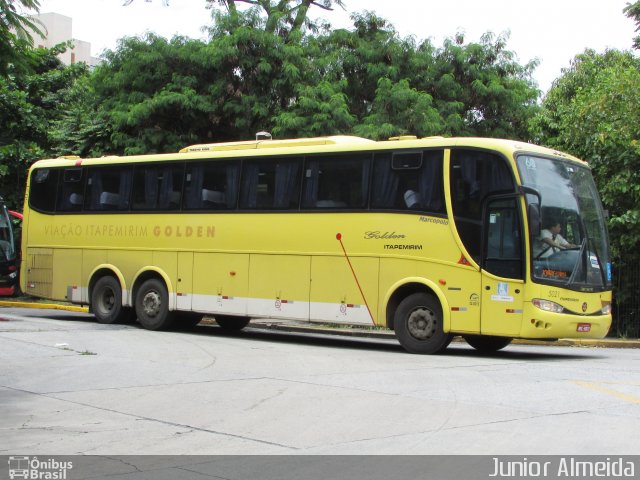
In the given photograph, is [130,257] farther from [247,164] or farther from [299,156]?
[299,156]

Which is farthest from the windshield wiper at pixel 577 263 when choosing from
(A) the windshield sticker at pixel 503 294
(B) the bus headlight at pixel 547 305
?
(A) the windshield sticker at pixel 503 294

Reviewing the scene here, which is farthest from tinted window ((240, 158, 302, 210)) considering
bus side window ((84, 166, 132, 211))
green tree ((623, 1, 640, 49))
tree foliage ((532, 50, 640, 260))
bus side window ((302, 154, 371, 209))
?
green tree ((623, 1, 640, 49))

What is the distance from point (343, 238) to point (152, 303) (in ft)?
18.0

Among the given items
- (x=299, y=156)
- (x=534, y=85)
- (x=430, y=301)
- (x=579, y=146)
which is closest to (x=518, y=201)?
(x=430, y=301)

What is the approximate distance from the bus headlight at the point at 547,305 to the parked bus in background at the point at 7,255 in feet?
65.6

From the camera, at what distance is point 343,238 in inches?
633

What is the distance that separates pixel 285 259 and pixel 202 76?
431 inches

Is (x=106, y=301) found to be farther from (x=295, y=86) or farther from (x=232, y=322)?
(x=295, y=86)

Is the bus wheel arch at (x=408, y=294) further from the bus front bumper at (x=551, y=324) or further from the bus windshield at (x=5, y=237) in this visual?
the bus windshield at (x=5, y=237)

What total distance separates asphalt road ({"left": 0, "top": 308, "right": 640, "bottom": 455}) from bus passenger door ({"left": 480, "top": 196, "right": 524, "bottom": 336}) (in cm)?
69

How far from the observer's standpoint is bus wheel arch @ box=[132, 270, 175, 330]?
19.0 meters

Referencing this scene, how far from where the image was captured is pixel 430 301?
15.0 m

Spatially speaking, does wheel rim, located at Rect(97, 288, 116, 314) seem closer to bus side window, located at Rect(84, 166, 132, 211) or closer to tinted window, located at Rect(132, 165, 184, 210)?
bus side window, located at Rect(84, 166, 132, 211)

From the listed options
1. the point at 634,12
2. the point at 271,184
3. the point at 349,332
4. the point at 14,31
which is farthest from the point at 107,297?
the point at 634,12
